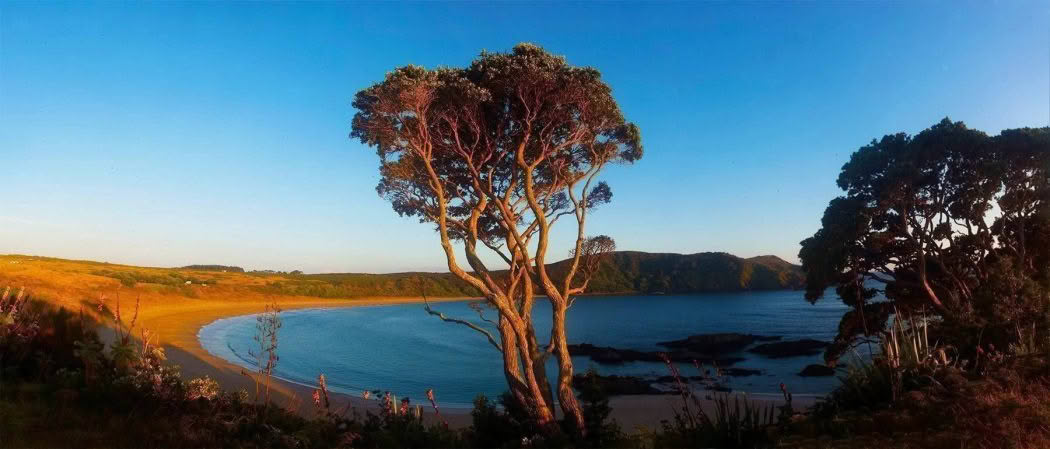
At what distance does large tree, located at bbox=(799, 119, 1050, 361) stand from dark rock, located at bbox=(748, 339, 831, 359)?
20.4 metres

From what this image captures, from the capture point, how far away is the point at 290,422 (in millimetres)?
7320

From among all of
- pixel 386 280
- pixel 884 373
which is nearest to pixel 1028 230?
pixel 884 373

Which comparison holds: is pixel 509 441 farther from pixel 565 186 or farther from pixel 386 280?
pixel 386 280

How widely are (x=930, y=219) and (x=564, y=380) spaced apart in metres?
13.8

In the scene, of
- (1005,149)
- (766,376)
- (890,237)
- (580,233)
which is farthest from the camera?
(766,376)

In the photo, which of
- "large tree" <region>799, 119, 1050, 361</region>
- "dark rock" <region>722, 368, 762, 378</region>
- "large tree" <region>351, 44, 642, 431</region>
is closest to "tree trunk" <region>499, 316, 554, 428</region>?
"large tree" <region>351, 44, 642, 431</region>

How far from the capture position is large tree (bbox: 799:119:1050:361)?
15.7 meters

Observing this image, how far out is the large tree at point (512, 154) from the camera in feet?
31.6

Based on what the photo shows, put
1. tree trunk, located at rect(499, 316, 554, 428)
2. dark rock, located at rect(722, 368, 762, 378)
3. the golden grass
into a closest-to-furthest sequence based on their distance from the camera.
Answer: tree trunk, located at rect(499, 316, 554, 428) < the golden grass < dark rock, located at rect(722, 368, 762, 378)

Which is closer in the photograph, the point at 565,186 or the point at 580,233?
the point at 580,233

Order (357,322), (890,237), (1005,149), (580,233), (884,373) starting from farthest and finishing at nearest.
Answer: (357,322)
(890,237)
(1005,149)
(580,233)
(884,373)

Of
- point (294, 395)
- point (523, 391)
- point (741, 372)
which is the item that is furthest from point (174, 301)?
point (523, 391)

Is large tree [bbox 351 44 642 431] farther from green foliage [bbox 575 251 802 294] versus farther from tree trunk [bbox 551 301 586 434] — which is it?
green foliage [bbox 575 251 802 294]

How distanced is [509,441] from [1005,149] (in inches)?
644
